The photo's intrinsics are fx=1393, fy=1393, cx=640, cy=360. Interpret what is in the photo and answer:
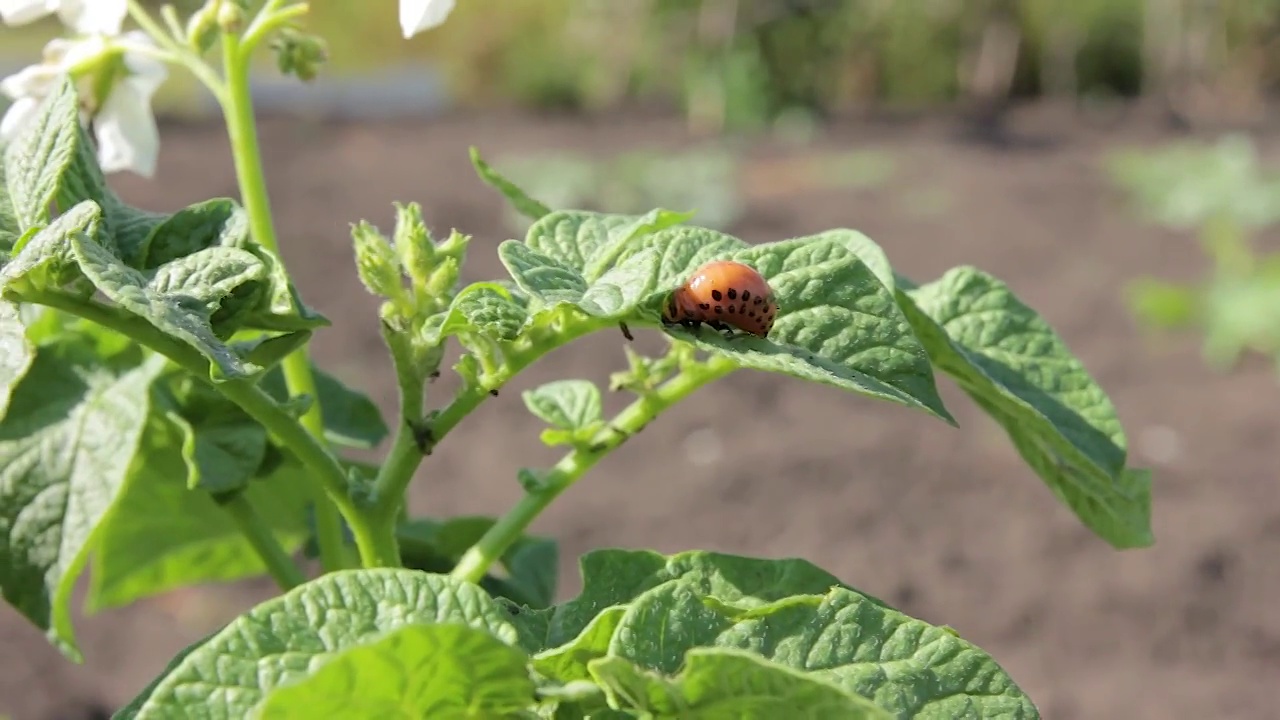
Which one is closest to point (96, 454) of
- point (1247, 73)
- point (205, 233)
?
point (205, 233)

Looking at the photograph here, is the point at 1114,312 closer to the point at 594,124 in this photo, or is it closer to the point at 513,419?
the point at 513,419

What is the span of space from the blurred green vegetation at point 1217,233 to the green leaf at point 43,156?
5.27 m

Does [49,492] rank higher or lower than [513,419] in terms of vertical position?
higher

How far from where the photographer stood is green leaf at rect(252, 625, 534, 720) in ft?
2.22

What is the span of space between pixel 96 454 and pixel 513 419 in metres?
4.22

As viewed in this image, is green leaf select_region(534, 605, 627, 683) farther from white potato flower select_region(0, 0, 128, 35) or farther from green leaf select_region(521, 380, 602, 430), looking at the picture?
white potato flower select_region(0, 0, 128, 35)

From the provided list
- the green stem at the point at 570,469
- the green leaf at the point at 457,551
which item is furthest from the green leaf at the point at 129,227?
the green leaf at the point at 457,551

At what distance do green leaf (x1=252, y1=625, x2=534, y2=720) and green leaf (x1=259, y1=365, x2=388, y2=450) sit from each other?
0.58 m

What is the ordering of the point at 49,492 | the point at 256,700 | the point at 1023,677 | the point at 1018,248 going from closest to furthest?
the point at 256,700
the point at 49,492
the point at 1023,677
the point at 1018,248

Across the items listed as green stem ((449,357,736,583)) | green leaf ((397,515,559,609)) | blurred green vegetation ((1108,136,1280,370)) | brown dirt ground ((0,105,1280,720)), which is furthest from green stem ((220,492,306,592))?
blurred green vegetation ((1108,136,1280,370))

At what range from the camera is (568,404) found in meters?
1.17

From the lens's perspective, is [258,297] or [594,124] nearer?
[258,297]

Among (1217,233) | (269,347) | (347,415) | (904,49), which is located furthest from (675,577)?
(904,49)

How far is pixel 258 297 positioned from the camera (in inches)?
37.5
